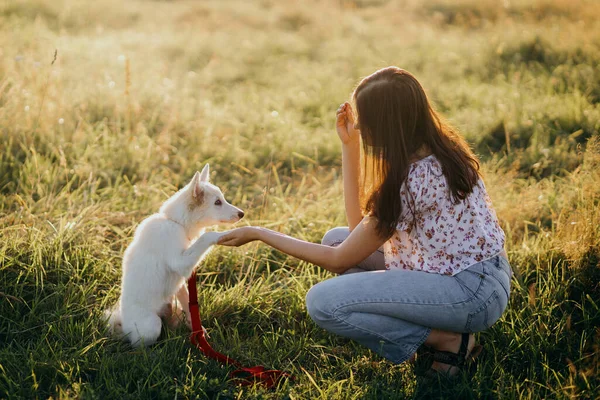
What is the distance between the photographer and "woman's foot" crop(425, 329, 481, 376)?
2.81m

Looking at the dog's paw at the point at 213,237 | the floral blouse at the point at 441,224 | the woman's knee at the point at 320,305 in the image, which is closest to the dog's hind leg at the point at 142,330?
the dog's paw at the point at 213,237

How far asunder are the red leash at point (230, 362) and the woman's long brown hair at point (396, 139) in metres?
0.87

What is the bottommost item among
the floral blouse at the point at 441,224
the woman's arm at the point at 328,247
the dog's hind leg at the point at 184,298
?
the dog's hind leg at the point at 184,298

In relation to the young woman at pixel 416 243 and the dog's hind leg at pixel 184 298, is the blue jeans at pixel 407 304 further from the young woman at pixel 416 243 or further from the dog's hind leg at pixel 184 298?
the dog's hind leg at pixel 184 298

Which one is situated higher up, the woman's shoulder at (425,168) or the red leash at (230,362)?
the woman's shoulder at (425,168)

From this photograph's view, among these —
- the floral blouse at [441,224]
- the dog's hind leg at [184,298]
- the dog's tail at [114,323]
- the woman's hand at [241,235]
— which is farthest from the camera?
the dog's hind leg at [184,298]

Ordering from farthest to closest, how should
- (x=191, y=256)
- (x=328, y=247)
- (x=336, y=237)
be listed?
(x=336, y=237) → (x=191, y=256) → (x=328, y=247)

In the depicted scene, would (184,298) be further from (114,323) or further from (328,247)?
(328,247)

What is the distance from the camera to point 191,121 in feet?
19.9

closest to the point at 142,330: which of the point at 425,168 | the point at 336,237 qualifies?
the point at 336,237

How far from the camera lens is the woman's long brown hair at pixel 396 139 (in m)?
2.68

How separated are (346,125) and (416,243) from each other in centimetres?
77

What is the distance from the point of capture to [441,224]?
270 cm

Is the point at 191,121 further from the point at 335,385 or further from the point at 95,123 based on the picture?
the point at 335,385
